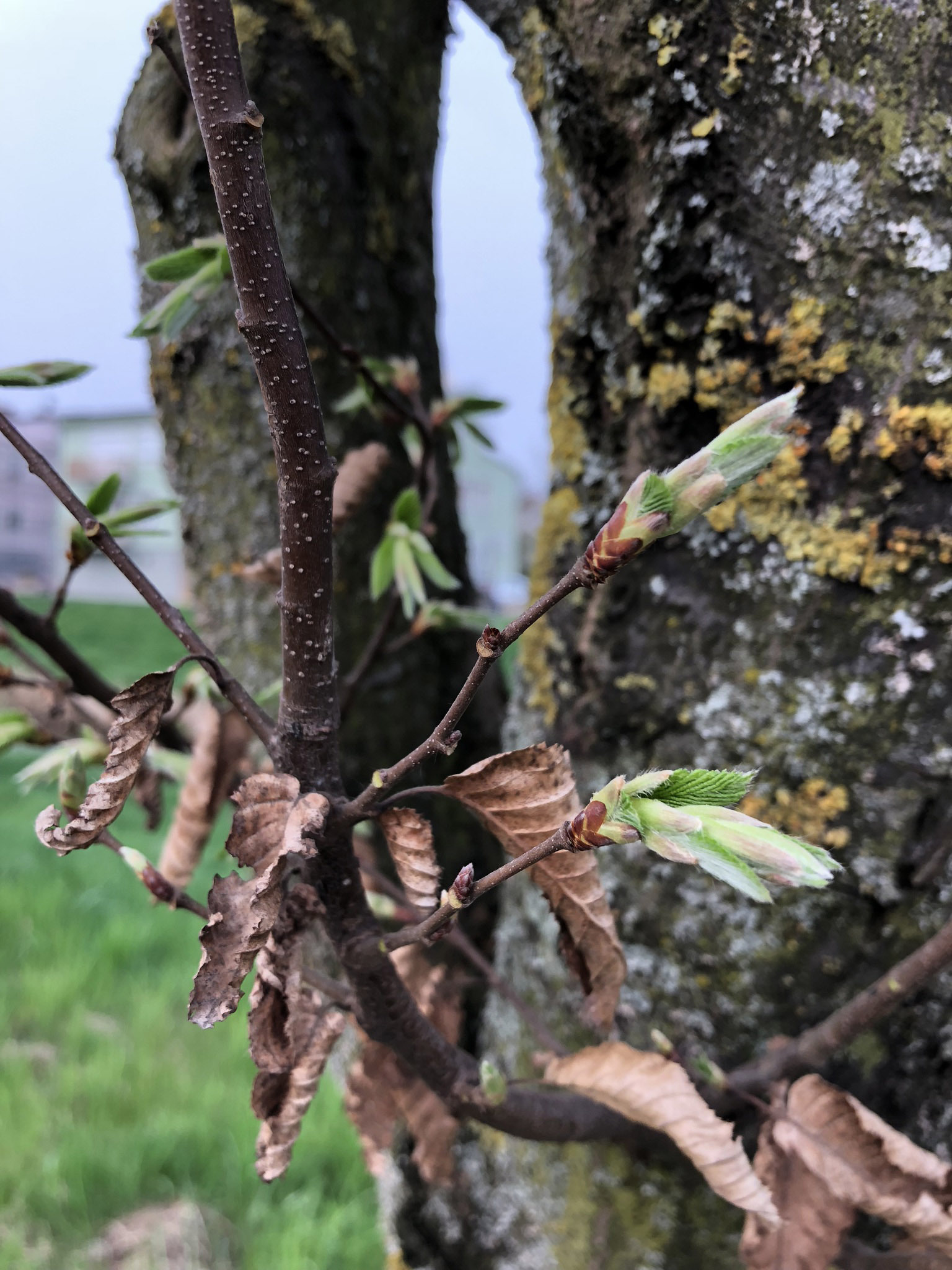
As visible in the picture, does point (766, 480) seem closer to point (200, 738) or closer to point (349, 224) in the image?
point (200, 738)

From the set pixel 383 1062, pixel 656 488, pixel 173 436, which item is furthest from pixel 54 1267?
pixel 656 488

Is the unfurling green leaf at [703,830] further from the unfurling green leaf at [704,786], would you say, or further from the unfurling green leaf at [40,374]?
the unfurling green leaf at [40,374]

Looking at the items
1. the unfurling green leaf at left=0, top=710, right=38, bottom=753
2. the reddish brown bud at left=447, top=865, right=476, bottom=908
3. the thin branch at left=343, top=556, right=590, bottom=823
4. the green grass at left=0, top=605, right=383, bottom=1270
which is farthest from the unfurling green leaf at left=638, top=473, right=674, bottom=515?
the green grass at left=0, top=605, right=383, bottom=1270

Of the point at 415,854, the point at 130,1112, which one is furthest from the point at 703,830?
the point at 130,1112

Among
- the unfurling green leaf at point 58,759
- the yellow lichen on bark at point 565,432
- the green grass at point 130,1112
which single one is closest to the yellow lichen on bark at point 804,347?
the yellow lichen on bark at point 565,432

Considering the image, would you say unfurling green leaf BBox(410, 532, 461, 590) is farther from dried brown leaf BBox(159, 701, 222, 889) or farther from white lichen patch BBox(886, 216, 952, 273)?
white lichen patch BBox(886, 216, 952, 273)

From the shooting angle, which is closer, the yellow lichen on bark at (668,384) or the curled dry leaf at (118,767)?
the curled dry leaf at (118,767)

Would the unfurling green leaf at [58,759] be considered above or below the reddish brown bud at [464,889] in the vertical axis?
below
